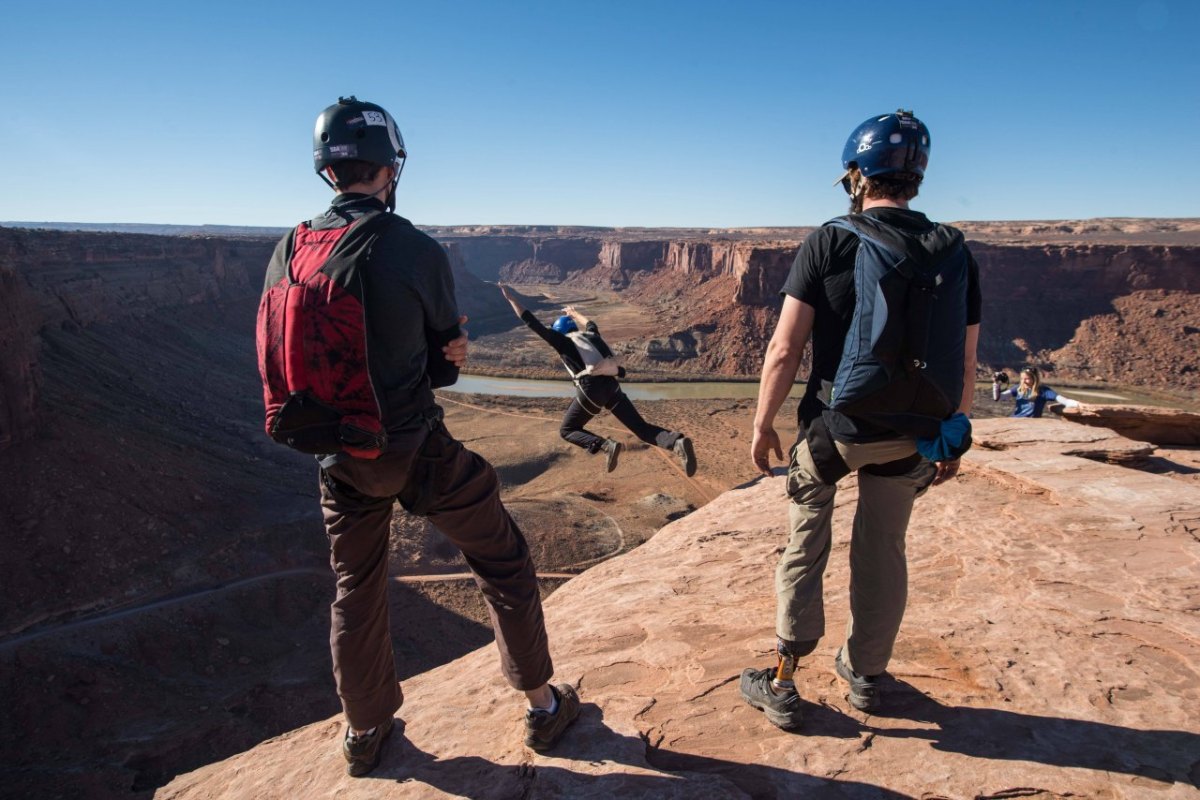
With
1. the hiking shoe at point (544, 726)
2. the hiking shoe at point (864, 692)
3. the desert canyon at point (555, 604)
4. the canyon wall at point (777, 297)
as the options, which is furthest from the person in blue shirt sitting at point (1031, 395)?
the canyon wall at point (777, 297)

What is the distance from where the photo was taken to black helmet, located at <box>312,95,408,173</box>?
2436 mm

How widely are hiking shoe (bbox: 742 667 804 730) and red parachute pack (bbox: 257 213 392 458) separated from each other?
5.90 feet

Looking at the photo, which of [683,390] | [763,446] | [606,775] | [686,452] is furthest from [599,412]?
[683,390]

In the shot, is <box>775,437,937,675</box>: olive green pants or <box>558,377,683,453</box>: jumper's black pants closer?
<box>775,437,937,675</box>: olive green pants

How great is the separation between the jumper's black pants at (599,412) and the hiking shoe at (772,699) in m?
3.66

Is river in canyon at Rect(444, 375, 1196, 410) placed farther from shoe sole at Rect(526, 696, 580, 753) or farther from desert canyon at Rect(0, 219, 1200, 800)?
shoe sole at Rect(526, 696, 580, 753)

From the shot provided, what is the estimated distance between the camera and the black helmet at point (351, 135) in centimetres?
244

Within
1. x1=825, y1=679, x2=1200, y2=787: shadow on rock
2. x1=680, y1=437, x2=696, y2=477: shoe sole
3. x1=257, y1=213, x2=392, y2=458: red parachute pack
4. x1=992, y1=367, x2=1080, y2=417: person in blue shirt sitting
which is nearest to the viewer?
x1=257, y1=213, x2=392, y2=458: red parachute pack

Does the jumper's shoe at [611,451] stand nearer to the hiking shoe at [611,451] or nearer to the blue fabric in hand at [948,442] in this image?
the hiking shoe at [611,451]

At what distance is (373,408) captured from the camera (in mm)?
2242

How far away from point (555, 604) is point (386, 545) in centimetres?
276

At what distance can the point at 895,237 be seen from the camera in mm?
2316

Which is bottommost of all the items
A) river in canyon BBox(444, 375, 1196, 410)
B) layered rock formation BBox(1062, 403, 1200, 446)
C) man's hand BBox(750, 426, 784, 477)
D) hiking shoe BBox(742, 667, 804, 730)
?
river in canyon BBox(444, 375, 1196, 410)

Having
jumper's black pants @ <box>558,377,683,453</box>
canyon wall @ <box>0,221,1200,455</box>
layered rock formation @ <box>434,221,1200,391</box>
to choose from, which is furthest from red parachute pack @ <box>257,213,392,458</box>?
layered rock formation @ <box>434,221,1200,391</box>
